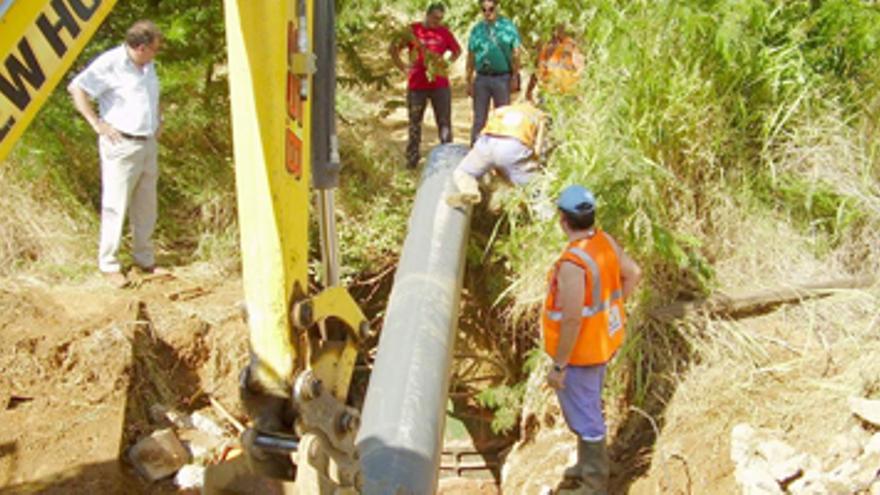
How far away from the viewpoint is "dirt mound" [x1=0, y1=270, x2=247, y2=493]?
5.52 m

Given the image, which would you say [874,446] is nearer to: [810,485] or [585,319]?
[810,485]

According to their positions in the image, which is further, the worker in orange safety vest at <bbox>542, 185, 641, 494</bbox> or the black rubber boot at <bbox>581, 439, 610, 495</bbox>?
the black rubber boot at <bbox>581, 439, 610, 495</bbox>

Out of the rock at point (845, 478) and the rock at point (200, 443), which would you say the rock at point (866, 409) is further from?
the rock at point (200, 443)

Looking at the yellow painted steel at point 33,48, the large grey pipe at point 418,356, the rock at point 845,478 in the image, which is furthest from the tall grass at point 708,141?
the yellow painted steel at point 33,48

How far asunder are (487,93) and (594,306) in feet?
13.1

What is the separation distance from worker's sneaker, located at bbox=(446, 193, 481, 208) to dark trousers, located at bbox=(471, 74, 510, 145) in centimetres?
219

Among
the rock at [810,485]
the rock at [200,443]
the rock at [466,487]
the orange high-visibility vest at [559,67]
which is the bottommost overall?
the rock at [466,487]

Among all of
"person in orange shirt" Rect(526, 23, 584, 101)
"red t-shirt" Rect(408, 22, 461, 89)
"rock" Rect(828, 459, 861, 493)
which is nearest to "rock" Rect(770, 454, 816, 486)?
"rock" Rect(828, 459, 861, 493)

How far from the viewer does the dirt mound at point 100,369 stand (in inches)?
217

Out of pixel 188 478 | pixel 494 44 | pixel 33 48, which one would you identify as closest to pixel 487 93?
pixel 494 44

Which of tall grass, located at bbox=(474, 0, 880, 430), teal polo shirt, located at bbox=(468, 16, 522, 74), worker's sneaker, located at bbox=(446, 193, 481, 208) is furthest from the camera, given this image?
teal polo shirt, located at bbox=(468, 16, 522, 74)

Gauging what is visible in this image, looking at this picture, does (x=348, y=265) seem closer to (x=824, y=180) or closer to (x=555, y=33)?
(x=555, y=33)

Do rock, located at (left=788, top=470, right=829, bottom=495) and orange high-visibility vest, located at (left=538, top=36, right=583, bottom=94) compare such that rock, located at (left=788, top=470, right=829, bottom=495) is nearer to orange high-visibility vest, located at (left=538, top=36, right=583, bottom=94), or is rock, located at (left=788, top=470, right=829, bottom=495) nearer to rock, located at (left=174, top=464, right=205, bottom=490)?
orange high-visibility vest, located at (left=538, top=36, right=583, bottom=94)

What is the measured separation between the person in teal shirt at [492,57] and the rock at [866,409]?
447cm
